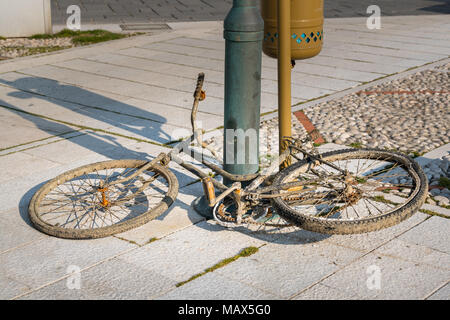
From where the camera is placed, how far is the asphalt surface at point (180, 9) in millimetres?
14938

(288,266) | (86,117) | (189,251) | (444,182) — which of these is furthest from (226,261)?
(86,117)

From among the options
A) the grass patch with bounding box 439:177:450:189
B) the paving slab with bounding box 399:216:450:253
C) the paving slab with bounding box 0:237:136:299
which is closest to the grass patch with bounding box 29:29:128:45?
the paving slab with bounding box 0:237:136:299

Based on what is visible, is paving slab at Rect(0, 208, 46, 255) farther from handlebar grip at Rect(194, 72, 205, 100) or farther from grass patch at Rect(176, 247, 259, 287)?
handlebar grip at Rect(194, 72, 205, 100)

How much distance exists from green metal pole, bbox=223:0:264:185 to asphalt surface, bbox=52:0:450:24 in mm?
10139

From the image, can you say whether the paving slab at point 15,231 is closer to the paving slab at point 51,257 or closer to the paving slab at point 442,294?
the paving slab at point 51,257

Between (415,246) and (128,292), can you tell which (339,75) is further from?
(128,292)

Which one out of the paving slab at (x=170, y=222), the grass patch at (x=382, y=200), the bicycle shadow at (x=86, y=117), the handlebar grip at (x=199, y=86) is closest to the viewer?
the paving slab at (x=170, y=222)

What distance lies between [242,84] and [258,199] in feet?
2.81

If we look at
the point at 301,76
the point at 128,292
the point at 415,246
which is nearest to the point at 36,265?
the point at 128,292

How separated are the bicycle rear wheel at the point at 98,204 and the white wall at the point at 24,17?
315 inches

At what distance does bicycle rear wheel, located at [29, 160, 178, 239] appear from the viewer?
457 cm

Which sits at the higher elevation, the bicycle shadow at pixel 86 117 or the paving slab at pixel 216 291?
the bicycle shadow at pixel 86 117

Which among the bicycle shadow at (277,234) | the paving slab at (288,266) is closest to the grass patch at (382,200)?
the bicycle shadow at (277,234)

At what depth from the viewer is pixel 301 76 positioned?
31.4ft
